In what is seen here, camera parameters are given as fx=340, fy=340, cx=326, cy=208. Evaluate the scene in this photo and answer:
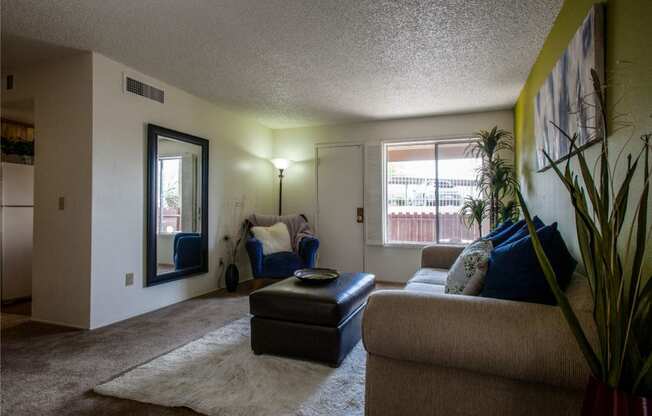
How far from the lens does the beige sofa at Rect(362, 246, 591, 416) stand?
1.18 m

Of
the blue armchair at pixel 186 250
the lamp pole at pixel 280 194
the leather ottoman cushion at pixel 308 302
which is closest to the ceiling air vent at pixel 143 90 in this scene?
the blue armchair at pixel 186 250

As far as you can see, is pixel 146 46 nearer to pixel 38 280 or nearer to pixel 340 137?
pixel 38 280

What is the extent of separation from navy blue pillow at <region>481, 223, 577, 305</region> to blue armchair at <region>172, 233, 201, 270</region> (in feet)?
10.8

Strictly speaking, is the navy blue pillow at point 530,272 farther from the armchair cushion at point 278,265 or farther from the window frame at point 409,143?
the window frame at point 409,143

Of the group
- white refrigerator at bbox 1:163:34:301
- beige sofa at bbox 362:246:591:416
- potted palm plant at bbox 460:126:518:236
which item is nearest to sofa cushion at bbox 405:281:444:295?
beige sofa at bbox 362:246:591:416

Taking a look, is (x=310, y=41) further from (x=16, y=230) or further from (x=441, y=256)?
(x=16, y=230)

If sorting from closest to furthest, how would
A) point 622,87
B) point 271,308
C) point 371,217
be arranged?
point 622,87 → point 271,308 → point 371,217

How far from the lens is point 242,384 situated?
6.42 ft

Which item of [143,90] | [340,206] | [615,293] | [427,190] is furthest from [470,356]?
[340,206]

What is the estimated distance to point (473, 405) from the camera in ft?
4.30

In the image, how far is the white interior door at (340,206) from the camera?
5105 millimetres

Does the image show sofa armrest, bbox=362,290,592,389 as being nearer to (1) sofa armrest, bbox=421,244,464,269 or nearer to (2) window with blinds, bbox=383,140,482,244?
(1) sofa armrest, bbox=421,244,464,269

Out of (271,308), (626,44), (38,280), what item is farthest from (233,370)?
(626,44)

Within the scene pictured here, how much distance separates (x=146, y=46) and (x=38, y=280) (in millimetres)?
2337
